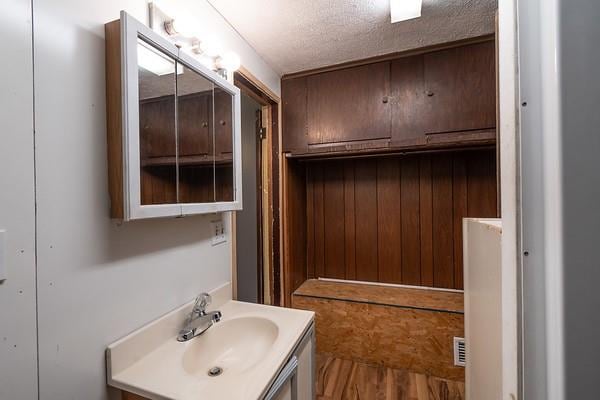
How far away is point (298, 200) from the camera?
2.30 meters

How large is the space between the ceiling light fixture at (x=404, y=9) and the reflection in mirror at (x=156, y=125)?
1080mm

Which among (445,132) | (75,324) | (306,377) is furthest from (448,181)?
(75,324)

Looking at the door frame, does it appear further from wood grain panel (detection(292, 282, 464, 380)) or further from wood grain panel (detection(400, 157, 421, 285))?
wood grain panel (detection(400, 157, 421, 285))

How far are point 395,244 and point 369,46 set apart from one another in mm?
1455

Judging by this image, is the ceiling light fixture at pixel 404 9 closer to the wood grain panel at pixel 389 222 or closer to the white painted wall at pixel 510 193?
the wood grain panel at pixel 389 222

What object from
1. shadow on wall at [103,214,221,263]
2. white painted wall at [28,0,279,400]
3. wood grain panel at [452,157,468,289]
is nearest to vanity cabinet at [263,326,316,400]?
white painted wall at [28,0,279,400]

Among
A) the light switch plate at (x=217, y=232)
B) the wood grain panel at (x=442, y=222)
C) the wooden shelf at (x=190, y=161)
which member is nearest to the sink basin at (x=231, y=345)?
the light switch plate at (x=217, y=232)

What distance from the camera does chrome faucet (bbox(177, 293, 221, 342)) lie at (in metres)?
1.06

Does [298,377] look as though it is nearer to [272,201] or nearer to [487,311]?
[487,311]

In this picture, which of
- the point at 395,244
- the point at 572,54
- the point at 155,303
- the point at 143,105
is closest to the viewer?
the point at 572,54

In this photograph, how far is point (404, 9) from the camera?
136 cm

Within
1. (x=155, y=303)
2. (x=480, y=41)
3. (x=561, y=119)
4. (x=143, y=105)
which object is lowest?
(x=155, y=303)

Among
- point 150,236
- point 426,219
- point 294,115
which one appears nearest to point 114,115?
point 150,236

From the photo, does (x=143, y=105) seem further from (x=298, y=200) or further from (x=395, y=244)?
(x=395, y=244)
